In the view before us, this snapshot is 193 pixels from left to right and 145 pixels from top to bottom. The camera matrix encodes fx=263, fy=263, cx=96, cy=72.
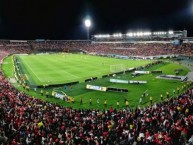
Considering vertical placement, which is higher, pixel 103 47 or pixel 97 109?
pixel 103 47

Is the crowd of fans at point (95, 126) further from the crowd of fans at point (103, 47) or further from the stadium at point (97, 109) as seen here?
the crowd of fans at point (103, 47)

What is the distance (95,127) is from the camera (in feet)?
72.4

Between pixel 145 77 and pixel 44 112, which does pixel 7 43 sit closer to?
pixel 145 77

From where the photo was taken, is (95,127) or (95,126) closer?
(95,127)

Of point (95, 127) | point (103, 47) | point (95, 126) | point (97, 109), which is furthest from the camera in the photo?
point (103, 47)

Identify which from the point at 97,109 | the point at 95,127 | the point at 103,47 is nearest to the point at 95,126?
the point at 95,127

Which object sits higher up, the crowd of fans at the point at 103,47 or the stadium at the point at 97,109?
the crowd of fans at the point at 103,47

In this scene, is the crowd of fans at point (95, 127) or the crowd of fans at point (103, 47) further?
the crowd of fans at point (103, 47)

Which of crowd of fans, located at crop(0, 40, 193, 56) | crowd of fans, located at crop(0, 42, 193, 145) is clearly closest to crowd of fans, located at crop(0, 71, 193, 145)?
crowd of fans, located at crop(0, 42, 193, 145)

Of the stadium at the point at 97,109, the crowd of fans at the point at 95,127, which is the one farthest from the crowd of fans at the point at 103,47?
the crowd of fans at the point at 95,127

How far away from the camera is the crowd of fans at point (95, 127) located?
60.1ft

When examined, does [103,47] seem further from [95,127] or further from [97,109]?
[95,127]

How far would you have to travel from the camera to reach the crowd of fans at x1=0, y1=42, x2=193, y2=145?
18312 mm

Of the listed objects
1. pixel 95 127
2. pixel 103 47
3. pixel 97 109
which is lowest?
pixel 97 109
